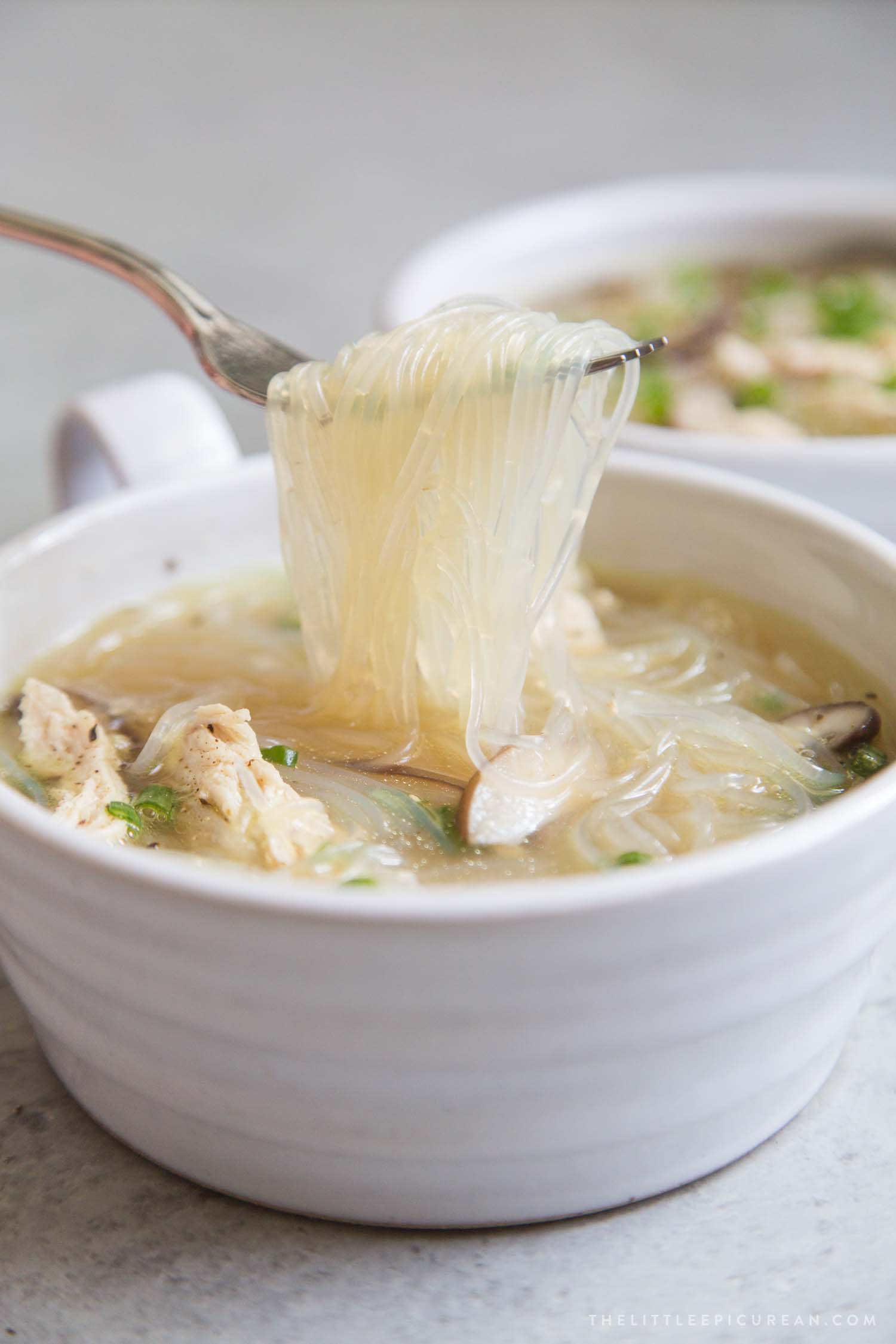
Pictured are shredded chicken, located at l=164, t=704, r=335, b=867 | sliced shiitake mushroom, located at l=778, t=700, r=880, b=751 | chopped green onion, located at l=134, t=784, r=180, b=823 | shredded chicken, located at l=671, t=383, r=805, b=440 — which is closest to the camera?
shredded chicken, located at l=164, t=704, r=335, b=867

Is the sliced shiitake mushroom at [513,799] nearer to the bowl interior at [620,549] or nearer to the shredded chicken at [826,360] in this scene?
the bowl interior at [620,549]

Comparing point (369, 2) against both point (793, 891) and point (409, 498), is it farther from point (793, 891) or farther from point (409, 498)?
point (793, 891)

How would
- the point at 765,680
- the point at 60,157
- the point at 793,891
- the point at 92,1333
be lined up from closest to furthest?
the point at 793,891, the point at 92,1333, the point at 765,680, the point at 60,157

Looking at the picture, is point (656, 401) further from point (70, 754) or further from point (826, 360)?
point (70, 754)

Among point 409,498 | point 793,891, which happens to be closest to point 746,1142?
point 793,891

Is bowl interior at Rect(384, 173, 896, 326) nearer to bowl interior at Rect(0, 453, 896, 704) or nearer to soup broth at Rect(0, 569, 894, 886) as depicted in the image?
bowl interior at Rect(0, 453, 896, 704)

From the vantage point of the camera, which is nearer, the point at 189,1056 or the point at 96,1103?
the point at 189,1056

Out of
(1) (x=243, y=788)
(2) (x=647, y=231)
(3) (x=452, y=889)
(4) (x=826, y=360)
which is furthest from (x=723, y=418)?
(3) (x=452, y=889)

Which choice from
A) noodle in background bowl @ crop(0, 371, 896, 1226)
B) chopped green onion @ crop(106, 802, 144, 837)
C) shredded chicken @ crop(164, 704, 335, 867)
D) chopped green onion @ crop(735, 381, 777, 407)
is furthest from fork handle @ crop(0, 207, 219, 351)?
chopped green onion @ crop(735, 381, 777, 407)
